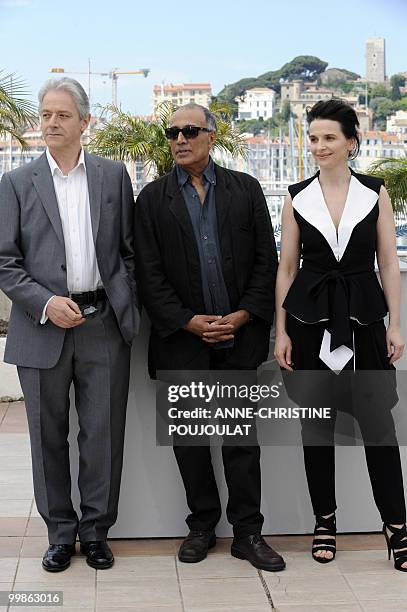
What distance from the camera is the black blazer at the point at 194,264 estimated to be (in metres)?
3.22

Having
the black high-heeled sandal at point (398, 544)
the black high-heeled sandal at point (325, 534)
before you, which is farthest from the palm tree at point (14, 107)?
the black high-heeled sandal at point (398, 544)

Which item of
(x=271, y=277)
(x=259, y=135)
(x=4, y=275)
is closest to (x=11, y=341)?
(x=4, y=275)

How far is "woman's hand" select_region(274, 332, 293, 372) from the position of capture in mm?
3268

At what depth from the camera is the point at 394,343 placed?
3.23 m

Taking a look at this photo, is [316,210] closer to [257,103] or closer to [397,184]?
[397,184]

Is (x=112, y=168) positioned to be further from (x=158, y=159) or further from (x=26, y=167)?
(x=158, y=159)

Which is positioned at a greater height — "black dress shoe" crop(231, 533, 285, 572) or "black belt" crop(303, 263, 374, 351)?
"black belt" crop(303, 263, 374, 351)

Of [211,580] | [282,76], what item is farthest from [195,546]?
[282,76]

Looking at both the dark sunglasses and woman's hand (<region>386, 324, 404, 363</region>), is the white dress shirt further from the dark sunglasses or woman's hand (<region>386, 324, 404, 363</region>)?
woman's hand (<region>386, 324, 404, 363</region>)

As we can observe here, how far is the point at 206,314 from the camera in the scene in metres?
3.25

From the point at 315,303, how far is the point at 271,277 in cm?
19

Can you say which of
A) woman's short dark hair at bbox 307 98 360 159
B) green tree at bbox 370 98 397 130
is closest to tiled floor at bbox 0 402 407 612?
woman's short dark hair at bbox 307 98 360 159

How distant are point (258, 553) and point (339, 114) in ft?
4.73

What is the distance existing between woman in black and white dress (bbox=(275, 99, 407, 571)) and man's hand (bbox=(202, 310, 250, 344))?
135 mm
